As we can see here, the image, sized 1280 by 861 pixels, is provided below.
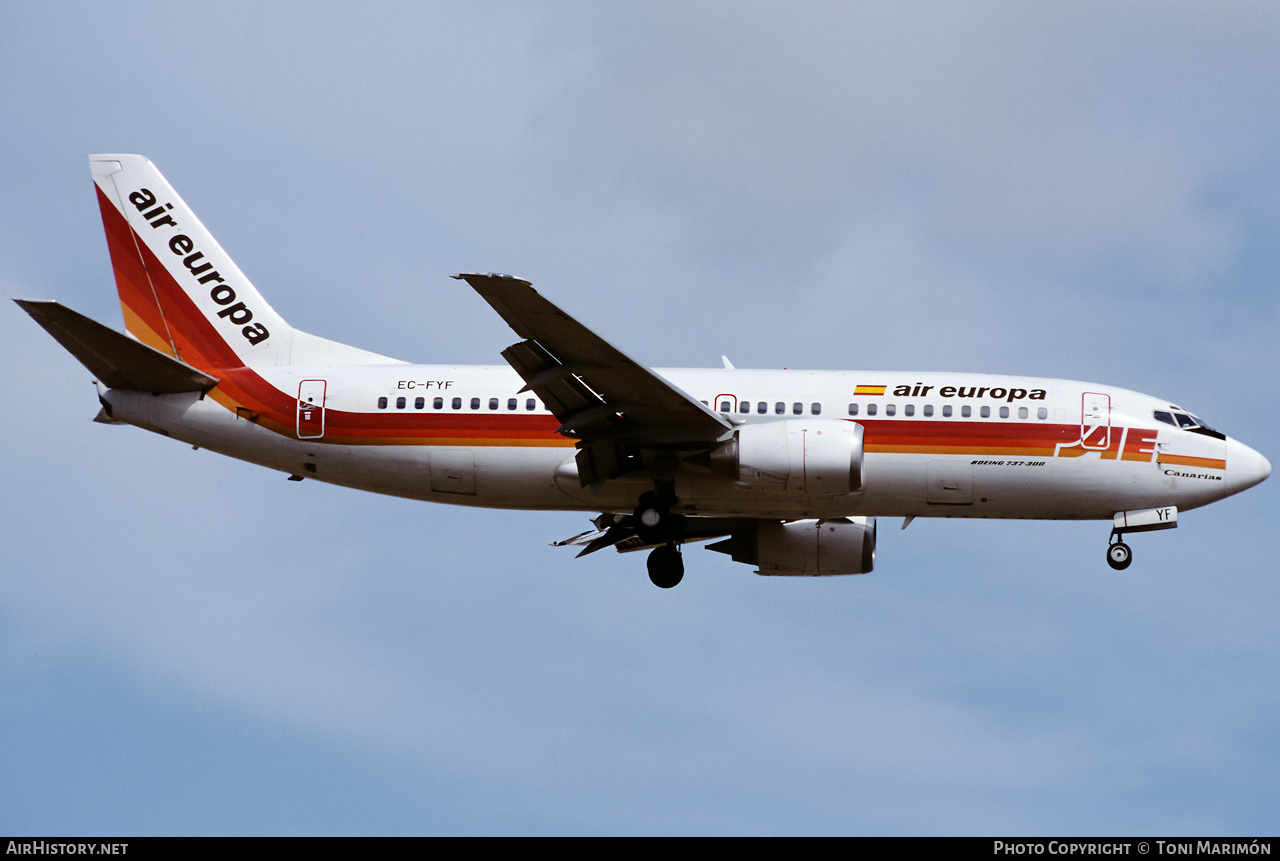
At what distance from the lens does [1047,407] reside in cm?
3394

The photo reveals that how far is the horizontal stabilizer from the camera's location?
104ft

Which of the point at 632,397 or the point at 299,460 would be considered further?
the point at 299,460

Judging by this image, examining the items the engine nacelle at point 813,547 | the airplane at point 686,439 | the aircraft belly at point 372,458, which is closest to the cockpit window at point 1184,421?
the airplane at point 686,439

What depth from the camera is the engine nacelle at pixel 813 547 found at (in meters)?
37.0

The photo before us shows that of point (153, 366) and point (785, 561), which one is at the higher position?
point (153, 366)

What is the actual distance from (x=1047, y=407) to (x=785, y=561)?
7.06m

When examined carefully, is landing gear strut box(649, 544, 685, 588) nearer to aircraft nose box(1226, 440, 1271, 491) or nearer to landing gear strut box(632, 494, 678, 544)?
landing gear strut box(632, 494, 678, 544)

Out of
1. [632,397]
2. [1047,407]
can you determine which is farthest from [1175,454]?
[632,397]

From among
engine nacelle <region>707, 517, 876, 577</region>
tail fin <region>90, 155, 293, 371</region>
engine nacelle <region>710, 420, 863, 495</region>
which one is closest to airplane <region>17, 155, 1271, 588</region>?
engine nacelle <region>710, 420, 863, 495</region>

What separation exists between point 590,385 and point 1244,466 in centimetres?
1403
